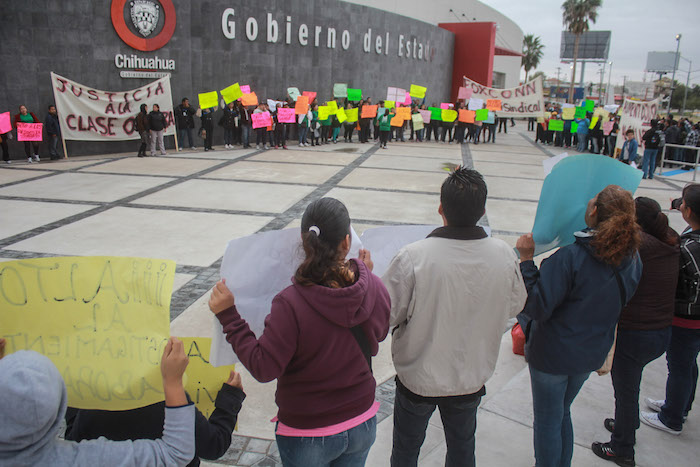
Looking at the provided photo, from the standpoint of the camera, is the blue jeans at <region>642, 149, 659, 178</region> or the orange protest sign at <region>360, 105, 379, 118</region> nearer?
the blue jeans at <region>642, 149, 659, 178</region>

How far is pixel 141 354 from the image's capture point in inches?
74.8

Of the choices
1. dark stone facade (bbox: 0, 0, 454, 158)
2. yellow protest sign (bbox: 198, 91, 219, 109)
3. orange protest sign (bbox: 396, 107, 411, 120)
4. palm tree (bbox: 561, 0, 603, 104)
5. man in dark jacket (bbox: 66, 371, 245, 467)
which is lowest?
man in dark jacket (bbox: 66, 371, 245, 467)

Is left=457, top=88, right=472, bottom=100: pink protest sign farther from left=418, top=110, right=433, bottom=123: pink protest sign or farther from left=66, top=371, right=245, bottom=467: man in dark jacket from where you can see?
left=66, top=371, right=245, bottom=467: man in dark jacket

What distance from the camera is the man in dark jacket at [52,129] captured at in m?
13.6

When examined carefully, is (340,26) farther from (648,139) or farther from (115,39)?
(648,139)

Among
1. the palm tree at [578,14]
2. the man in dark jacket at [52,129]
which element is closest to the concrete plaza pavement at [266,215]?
the man in dark jacket at [52,129]

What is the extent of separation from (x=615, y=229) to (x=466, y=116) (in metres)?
19.9

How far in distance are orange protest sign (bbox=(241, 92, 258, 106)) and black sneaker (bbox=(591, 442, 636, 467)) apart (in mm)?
16032

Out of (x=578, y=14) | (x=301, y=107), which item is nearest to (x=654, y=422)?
(x=301, y=107)

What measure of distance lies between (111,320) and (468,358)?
1448 mm

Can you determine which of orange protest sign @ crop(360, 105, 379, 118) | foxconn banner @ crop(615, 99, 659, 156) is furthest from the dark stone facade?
foxconn banner @ crop(615, 99, 659, 156)

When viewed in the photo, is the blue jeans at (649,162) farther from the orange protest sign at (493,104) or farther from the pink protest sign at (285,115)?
the pink protest sign at (285,115)

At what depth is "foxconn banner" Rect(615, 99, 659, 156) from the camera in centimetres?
1617

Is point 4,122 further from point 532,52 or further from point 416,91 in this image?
point 532,52
